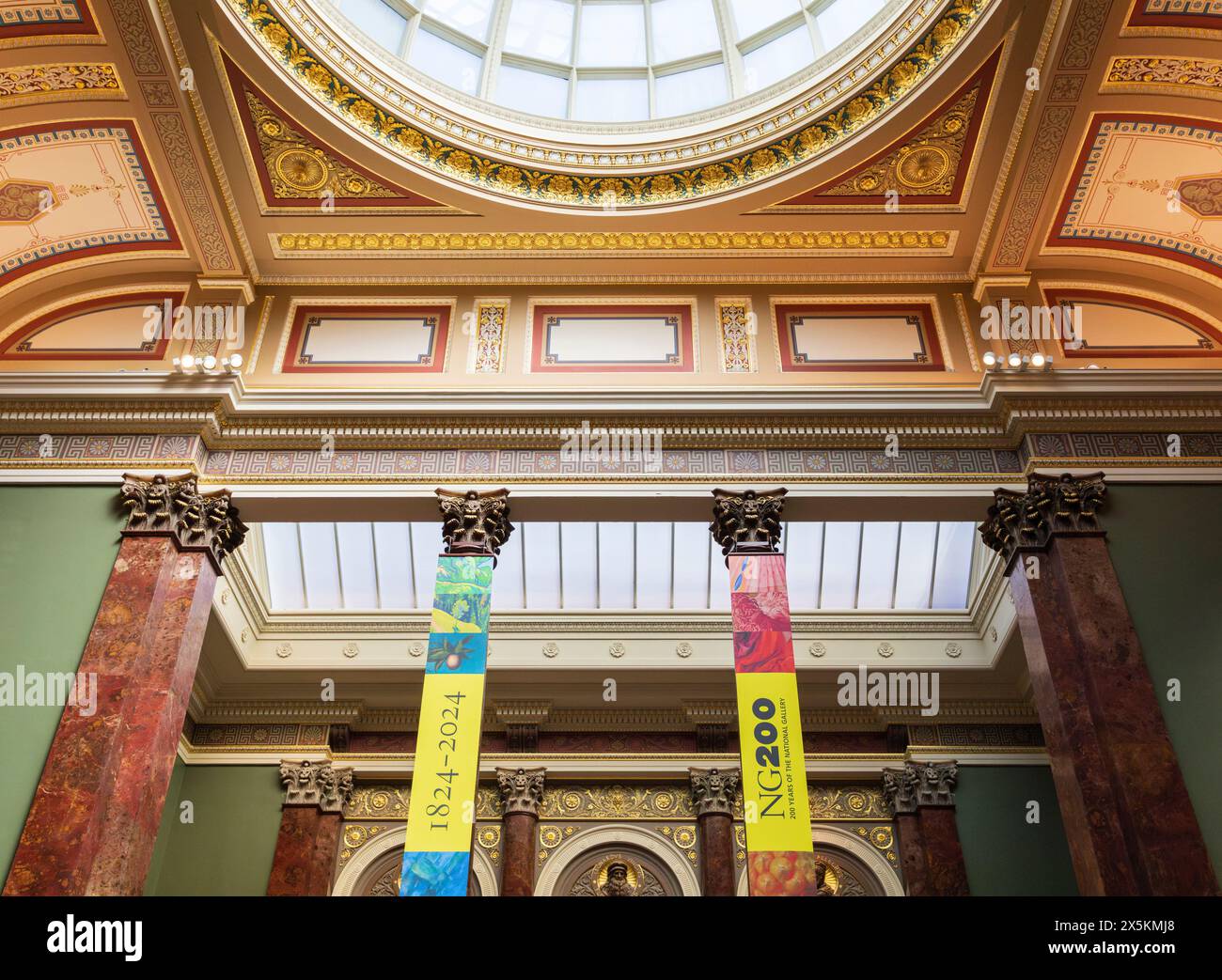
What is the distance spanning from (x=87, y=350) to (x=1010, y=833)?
1257 cm

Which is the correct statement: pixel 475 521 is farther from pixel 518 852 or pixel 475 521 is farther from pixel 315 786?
pixel 315 786

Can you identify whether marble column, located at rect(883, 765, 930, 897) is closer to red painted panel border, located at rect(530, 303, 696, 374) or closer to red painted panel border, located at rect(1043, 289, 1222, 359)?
red painted panel border, located at rect(1043, 289, 1222, 359)

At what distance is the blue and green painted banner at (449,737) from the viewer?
670 cm

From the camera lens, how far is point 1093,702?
761 cm

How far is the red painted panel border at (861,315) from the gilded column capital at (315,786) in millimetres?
8308

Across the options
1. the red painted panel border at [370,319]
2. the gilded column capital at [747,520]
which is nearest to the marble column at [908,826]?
the gilded column capital at [747,520]

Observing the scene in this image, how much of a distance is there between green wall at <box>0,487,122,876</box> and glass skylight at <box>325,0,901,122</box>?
20.6ft

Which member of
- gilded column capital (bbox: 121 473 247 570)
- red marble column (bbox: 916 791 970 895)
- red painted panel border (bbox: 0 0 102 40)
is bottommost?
red marble column (bbox: 916 791 970 895)

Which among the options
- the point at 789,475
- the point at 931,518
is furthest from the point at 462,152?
the point at 931,518

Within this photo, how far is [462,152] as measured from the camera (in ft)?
33.1

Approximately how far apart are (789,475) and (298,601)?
26.6 feet

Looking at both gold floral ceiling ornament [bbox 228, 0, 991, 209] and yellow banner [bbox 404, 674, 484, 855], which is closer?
yellow banner [bbox 404, 674, 484, 855]

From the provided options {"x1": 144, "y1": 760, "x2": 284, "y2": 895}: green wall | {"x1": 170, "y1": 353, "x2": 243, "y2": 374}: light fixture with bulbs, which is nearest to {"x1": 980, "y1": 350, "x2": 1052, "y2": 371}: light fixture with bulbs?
{"x1": 170, "y1": 353, "x2": 243, "y2": 374}: light fixture with bulbs

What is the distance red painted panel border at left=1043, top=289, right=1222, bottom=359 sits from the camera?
381 inches
